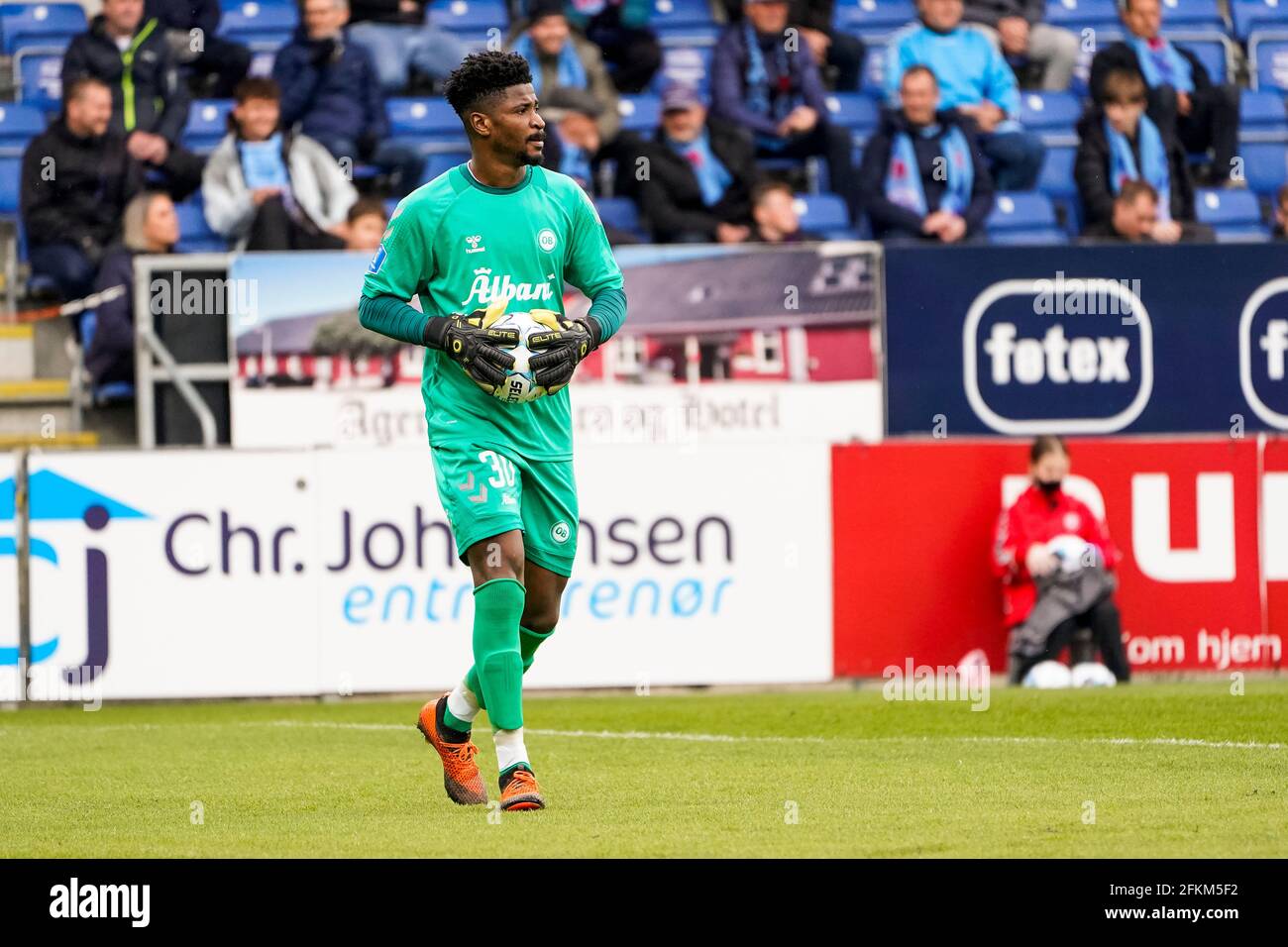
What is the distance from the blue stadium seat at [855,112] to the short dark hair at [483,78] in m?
10.1

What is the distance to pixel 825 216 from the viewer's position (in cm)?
1603

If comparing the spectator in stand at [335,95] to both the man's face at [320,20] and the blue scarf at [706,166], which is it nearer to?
the man's face at [320,20]

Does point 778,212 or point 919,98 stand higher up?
point 919,98

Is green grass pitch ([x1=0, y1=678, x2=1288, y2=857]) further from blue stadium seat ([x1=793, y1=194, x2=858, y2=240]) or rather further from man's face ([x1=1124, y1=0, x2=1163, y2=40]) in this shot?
man's face ([x1=1124, y1=0, x2=1163, y2=40])

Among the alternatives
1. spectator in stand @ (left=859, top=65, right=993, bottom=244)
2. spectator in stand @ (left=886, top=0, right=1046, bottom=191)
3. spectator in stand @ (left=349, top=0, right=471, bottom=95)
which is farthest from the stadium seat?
spectator in stand @ (left=349, top=0, right=471, bottom=95)

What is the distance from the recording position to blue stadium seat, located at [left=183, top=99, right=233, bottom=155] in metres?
15.9

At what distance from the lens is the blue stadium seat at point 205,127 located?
1592 cm

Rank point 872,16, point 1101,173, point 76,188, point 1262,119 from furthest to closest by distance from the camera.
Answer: point 872,16
point 1262,119
point 1101,173
point 76,188

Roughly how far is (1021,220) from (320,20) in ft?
16.9

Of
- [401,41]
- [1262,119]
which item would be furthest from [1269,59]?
[401,41]

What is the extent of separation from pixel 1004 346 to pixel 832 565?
2.39 meters

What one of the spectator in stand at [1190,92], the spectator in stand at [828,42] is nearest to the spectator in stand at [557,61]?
the spectator in stand at [828,42]

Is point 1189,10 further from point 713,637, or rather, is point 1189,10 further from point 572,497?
point 572,497

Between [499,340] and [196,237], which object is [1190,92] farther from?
[499,340]
